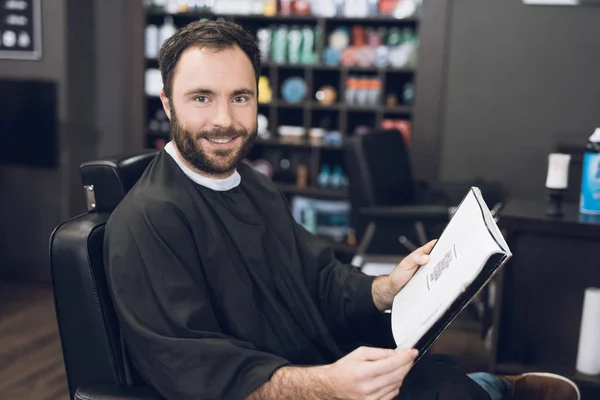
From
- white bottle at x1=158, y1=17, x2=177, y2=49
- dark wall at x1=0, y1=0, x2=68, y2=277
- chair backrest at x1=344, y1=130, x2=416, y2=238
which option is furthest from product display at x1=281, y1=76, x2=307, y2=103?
dark wall at x1=0, y1=0, x2=68, y2=277

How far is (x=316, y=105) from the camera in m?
4.82

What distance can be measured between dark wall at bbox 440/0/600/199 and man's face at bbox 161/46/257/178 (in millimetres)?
3218

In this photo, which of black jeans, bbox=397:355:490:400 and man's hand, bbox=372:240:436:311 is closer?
black jeans, bbox=397:355:490:400

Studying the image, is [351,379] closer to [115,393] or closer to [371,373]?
[371,373]

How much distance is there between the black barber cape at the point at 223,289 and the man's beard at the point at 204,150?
47 millimetres

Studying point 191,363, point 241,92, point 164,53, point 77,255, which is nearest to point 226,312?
point 191,363

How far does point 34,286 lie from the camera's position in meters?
4.40

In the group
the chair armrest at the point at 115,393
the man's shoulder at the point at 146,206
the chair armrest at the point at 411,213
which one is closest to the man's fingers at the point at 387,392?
the chair armrest at the point at 115,393

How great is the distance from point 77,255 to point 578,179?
239cm

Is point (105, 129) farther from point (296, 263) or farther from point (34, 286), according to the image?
point (296, 263)

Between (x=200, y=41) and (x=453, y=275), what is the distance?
0.75 metres

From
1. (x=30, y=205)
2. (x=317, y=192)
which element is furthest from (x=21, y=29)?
(x=317, y=192)

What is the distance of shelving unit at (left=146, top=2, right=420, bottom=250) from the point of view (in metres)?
4.73

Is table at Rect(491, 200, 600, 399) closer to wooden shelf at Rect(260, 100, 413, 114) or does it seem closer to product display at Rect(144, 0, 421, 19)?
wooden shelf at Rect(260, 100, 413, 114)
